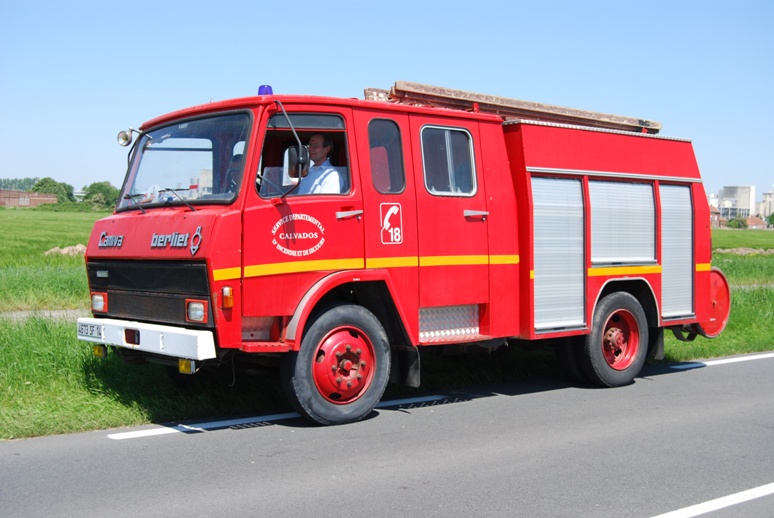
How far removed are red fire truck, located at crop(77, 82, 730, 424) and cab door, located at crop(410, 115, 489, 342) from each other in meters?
0.02

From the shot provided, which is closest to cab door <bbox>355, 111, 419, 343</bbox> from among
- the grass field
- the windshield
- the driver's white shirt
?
the driver's white shirt

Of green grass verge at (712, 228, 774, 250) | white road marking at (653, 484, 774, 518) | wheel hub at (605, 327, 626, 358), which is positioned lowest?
green grass verge at (712, 228, 774, 250)

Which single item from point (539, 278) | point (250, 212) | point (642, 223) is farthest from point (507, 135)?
point (250, 212)

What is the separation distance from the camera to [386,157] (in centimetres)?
756

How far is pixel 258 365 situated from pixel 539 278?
9.75 ft

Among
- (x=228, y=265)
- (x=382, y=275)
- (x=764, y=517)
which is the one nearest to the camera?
(x=764, y=517)

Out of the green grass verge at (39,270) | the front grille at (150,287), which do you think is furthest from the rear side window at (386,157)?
the green grass verge at (39,270)

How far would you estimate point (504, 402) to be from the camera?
838cm

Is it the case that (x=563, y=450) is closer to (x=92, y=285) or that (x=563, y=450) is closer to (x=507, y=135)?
(x=507, y=135)

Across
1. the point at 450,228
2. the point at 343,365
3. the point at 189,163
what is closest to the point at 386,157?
the point at 450,228

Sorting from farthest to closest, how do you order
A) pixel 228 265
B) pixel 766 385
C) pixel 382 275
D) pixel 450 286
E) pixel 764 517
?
pixel 766 385 < pixel 450 286 < pixel 382 275 < pixel 228 265 < pixel 764 517

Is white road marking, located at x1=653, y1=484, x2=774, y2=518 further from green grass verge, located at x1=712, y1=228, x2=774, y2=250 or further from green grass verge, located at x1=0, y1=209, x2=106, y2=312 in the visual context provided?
green grass verge, located at x1=712, y1=228, x2=774, y2=250

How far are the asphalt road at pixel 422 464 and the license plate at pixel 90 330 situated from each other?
3.09ft

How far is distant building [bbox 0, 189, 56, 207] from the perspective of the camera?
8219 centimetres
